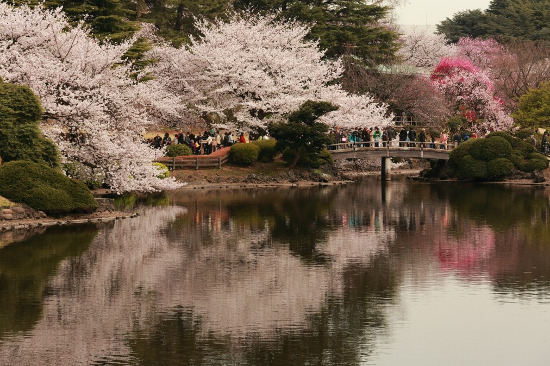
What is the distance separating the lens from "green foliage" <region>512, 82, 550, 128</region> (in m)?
74.1

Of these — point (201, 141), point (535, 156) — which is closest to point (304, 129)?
point (201, 141)

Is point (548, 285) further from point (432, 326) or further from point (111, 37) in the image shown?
point (111, 37)

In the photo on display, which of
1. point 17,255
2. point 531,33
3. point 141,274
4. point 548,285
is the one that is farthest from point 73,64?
point 531,33

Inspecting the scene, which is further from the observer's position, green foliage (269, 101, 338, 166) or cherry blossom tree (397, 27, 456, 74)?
cherry blossom tree (397, 27, 456, 74)

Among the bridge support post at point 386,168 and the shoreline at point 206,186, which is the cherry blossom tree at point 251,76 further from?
the shoreline at point 206,186

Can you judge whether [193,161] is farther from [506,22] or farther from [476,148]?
[506,22]

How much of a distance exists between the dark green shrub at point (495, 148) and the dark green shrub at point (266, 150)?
14158 mm

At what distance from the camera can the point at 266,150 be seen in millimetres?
62750

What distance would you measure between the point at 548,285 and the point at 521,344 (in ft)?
21.7

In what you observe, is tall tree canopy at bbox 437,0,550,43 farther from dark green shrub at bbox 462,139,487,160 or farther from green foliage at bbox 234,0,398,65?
dark green shrub at bbox 462,139,487,160

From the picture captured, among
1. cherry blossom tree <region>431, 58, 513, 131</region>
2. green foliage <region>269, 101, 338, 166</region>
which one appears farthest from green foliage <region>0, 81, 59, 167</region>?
cherry blossom tree <region>431, 58, 513, 131</region>

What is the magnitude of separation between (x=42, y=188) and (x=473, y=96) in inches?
2164

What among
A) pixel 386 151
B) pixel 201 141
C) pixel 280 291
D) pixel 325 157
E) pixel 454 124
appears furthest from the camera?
pixel 454 124

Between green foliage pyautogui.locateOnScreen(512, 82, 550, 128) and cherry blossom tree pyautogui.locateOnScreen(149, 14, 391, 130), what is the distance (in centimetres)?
1158
